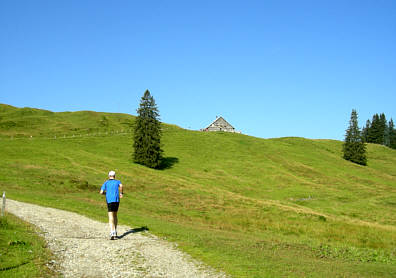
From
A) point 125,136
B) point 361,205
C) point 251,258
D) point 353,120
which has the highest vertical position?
point 353,120

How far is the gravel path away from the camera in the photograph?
11.4 metres

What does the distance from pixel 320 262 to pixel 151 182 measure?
40728 mm

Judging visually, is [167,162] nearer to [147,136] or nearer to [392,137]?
[147,136]

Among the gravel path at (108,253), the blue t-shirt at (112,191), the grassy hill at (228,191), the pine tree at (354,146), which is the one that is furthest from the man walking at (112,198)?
the pine tree at (354,146)

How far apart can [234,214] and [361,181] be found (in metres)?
63.7

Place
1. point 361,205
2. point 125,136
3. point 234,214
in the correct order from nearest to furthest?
point 234,214 → point 361,205 → point 125,136

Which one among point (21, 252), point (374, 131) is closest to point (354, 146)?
point (374, 131)

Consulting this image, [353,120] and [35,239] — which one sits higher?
[353,120]

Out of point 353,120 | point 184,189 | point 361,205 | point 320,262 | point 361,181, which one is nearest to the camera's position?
point 320,262

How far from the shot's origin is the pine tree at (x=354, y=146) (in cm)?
11662

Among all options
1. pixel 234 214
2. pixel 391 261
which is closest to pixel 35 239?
pixel 391 261

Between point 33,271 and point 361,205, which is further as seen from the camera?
point 361,205

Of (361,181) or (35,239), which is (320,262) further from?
(361,181)

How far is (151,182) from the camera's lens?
54.3m
